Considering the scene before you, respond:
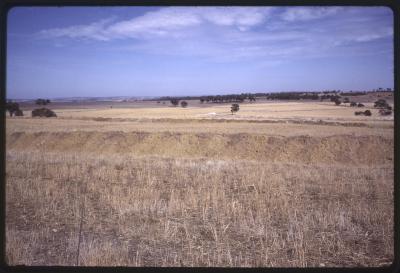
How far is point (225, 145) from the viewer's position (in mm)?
22766

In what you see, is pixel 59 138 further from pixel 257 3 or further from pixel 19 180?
pixel 257 3

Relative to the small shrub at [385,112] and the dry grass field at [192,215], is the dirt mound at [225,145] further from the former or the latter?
the small shrub at [385,112]

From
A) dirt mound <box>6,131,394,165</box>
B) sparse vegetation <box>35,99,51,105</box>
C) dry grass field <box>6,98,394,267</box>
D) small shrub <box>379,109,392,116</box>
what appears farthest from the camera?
sparse vegetation <box>35,99,51,105</box>

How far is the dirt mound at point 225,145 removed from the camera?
2084cm

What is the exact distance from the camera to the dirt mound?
68.4ft

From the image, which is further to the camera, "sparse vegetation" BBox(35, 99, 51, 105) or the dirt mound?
"sparse vegetation" BBox(35, 99, 51, 105)

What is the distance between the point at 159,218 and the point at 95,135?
68.8ft

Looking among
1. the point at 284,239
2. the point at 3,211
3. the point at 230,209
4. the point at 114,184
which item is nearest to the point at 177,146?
the point at 114,184

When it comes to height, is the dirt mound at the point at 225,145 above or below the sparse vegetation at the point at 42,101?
below

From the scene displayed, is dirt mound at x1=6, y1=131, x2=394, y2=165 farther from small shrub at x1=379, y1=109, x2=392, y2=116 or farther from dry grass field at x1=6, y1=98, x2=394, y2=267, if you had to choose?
small shrub at x1=379, y1=109, x2=392, y2=116

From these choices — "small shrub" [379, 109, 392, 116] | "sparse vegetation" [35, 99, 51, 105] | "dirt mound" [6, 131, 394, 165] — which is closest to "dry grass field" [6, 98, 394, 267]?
"dirt mound" [6, 131, 394, 165]

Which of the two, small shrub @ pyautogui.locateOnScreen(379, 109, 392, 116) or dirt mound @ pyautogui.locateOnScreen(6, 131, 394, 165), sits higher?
small shrub @ pyautogui.locateOnScreen(379, 109, 392, 116)

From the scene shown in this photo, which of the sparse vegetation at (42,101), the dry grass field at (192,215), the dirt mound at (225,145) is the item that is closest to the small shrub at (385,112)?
the dirt mound at (225,145)

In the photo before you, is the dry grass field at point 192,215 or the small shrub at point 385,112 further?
the small shrub at point 385,112
